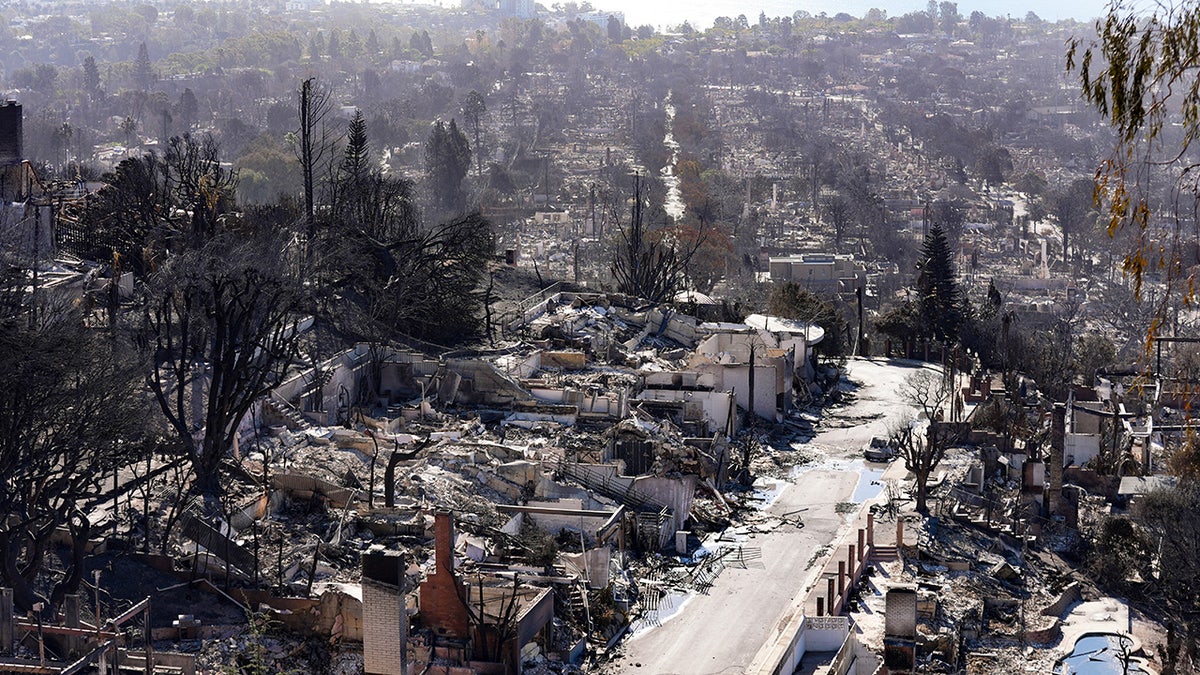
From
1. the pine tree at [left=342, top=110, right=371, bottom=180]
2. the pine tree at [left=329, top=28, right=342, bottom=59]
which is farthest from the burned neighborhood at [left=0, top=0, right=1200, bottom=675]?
the pine tree at [left=329, top=28, right=342, bottom=59]

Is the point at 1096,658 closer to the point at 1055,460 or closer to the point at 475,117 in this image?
the point at 1055,460

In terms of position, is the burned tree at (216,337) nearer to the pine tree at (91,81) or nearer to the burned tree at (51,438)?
the burned tree at (51,438)

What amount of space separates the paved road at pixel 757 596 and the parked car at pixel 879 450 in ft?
0.84

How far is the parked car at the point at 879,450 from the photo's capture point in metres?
27.0

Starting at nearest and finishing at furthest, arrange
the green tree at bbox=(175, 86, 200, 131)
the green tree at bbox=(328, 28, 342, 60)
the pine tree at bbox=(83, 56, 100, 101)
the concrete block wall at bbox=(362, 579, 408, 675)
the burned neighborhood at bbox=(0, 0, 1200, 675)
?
the concrete block wall at bbox=(362, 579, 408, 675)
the burned neighborhood at bbox=(0, 0, 1200, 675)
the green tree at bbox=(175, 86, 200, 131)
the pine tree at bbox=(83, 56, 100, 101)
the green tree at bbox=(328, 28, 342, 60)

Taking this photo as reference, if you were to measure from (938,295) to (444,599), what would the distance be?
24.6m

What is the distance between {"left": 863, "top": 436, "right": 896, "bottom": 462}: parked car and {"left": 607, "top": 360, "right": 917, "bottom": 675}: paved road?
10.0 inches

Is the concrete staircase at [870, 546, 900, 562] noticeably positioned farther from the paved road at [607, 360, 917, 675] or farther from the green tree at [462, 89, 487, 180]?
the green tree at [462, 89, 487, 180]

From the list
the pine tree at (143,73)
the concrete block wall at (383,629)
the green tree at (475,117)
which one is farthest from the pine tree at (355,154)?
the pine tree at (143,73)

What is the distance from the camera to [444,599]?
52.1 ft

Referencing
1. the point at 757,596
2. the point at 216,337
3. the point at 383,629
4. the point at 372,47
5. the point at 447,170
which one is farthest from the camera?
the point at 372,47

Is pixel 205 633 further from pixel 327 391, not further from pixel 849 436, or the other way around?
pixel 849 436

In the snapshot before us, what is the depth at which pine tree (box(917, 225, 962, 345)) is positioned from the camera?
3809 cm

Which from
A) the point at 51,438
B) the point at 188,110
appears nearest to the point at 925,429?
the point at 51,438
